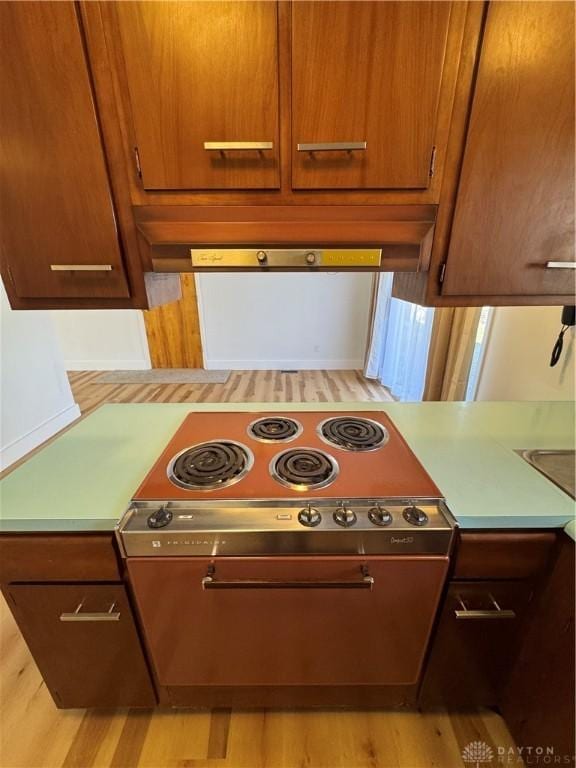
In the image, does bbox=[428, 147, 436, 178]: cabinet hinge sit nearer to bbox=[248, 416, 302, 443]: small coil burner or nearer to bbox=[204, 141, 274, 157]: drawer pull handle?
bbox=[204, 141, 274, 157]: drawer pull handle

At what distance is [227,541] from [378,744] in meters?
1.03

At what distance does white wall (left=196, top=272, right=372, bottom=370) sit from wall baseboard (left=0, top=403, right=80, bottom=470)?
2152 millimetres

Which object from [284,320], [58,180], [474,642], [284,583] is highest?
[58,180]

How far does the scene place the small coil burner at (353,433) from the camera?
114cm

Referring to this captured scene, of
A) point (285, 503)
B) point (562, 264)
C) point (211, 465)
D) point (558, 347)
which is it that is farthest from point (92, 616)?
point (558, 347)

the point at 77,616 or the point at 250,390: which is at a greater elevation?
the point at 77,616

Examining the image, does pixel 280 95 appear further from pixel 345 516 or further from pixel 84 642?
pixel 84 642

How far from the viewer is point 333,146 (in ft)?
2.53

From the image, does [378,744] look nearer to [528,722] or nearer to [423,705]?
[423,705]

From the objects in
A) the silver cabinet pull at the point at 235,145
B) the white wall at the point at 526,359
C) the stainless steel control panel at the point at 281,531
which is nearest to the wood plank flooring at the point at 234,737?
the stainless steel control panel at the point at 281,531

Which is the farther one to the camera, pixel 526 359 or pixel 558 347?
pixel 526 359

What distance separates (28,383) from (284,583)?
3.05 metres

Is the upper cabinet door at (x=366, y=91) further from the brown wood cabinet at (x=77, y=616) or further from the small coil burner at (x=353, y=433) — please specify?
the brown wood cabinet at (x=77, y=616)

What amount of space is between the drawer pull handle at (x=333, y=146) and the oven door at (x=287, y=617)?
3.44 feet
